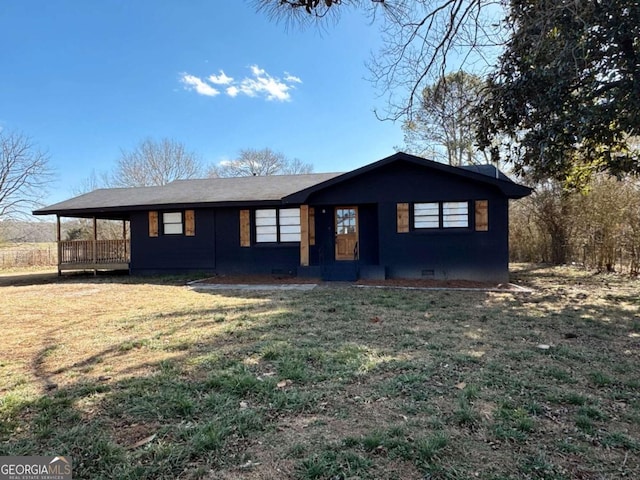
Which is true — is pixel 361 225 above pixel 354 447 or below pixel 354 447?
above

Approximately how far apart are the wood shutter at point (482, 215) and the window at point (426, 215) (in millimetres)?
1037

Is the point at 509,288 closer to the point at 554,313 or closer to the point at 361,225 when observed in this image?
the point at 554,313

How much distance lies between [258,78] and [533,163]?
17.2 m

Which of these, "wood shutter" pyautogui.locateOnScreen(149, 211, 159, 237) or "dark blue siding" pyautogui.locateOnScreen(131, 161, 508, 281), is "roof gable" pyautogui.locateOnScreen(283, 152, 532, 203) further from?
"wood shutter" pyautogui.locateOnScreen(149, 211, 159, 237)

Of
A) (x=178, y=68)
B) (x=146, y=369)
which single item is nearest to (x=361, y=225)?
(x=146, y=369)

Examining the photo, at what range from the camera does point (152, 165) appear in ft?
87.5

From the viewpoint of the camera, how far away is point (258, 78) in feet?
67.4

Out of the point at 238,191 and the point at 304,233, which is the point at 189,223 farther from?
the point at 304,233

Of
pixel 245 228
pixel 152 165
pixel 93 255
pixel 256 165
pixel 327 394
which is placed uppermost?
pixel 256 165

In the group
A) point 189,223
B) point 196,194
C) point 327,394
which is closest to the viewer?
point 327,394

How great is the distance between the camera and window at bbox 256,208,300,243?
11.2m

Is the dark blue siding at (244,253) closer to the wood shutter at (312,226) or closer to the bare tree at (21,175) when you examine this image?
the wood shutter at (312,226)

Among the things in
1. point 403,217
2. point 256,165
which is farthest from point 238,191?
point 256,165

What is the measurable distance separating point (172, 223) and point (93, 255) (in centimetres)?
336
